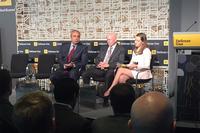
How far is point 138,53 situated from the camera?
21.4 ft

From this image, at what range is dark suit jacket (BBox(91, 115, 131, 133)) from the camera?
234 cm

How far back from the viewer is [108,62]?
681 centimetres

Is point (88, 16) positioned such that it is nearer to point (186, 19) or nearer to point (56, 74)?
point (56, 74)

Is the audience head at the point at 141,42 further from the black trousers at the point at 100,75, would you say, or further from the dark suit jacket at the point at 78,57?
the dark suit jacket at the point at 78,57

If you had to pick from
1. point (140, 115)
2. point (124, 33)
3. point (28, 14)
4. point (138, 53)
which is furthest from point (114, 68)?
point (140, 115)

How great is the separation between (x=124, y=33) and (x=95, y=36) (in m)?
0.70

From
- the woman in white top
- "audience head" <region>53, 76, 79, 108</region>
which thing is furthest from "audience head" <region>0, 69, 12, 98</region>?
the woman in white top

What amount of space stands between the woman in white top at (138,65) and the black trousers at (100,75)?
106mm

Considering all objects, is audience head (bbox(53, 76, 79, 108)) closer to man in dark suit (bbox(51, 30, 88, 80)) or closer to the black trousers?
the black trousers

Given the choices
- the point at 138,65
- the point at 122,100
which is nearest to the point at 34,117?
the point at 122,100

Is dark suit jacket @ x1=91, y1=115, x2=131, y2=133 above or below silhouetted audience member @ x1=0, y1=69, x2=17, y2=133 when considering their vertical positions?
below

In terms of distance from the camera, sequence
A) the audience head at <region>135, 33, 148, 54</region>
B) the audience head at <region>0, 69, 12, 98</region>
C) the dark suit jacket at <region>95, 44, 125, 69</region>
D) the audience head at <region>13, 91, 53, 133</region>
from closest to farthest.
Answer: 1. the audience head at <region>13, 91, 53, 133</region>
2. the audience head at <region>0, 69, 12, 98</region>
3. the audience head at <region>135, 33, 148, 54</region>
4. the dark suit jacket at <region>95, 44, 125, 69</region>

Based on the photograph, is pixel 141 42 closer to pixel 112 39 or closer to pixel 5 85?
pixel 112 39

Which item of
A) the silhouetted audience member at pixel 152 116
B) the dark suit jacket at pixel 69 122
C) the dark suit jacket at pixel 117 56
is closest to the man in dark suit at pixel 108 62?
the dark suit jacket at pixel 117 56
